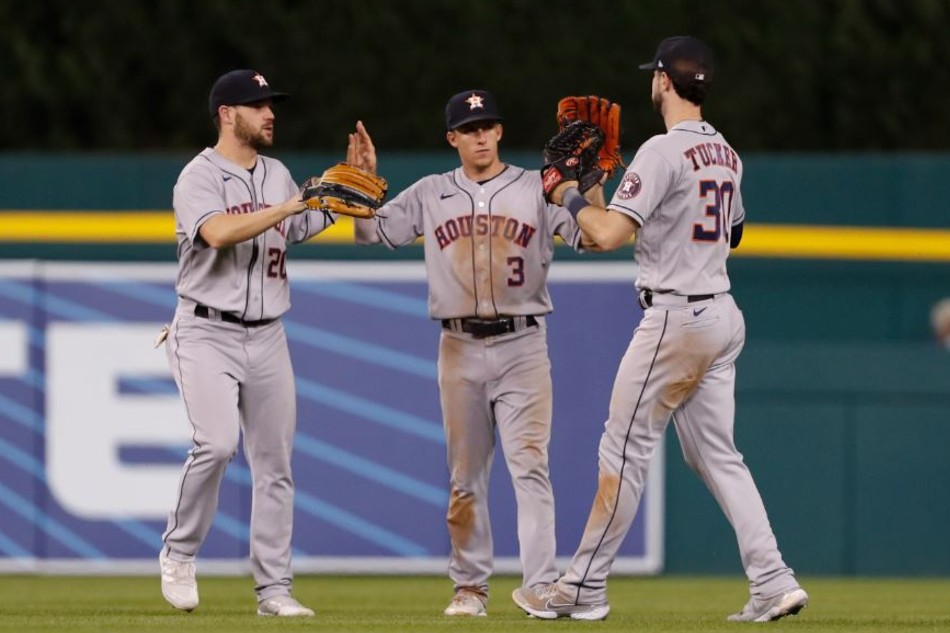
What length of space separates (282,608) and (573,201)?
1737 millimetres

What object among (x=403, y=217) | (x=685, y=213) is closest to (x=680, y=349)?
(x=685, y=213)

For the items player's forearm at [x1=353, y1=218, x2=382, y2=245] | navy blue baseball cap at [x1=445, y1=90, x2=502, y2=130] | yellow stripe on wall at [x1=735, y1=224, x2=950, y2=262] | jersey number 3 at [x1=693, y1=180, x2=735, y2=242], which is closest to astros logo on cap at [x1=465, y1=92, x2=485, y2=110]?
navy blue baseball cap at [x1=445, y1=90, x2=502, y2=130]

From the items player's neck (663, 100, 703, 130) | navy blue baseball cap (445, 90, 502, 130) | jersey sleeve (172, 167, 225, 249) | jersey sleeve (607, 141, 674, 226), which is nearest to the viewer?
jersey sleeve (607, 141, 674, 226)

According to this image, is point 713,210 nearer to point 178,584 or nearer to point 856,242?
point 178,584

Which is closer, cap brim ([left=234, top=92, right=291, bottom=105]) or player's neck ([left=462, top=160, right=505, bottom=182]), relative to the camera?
cap brim ([left=234, top=92, right=291, bottom=105])

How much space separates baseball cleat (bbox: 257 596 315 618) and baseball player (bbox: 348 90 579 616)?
530 millimetres

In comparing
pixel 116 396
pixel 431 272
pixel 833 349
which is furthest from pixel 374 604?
pixel 833 349

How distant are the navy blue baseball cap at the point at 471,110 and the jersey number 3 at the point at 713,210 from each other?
1.03 metres

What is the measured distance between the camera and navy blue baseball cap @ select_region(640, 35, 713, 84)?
21.4 feet

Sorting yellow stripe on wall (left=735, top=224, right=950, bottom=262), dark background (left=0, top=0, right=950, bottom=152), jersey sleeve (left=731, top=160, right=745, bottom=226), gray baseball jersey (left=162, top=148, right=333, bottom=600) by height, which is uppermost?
dark background (left=0, top=0, right=950, bottom=152)

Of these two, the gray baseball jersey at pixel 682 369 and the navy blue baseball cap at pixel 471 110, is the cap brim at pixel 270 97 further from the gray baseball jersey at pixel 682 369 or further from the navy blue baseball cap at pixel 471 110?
the gray baseball jersey at pixel 682 369

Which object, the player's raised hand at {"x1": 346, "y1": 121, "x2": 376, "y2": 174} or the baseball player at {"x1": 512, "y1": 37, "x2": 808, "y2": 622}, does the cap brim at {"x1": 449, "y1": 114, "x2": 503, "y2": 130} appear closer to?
the player's raised hand at {"x1": 346, "y1": 121, "x2": 376, "y2": 174}

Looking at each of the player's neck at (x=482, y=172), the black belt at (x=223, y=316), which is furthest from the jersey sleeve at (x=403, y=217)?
the black belt at (x=223, y=316)

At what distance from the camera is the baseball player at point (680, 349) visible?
644cm
